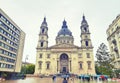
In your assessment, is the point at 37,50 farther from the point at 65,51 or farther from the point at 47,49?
the point at 65,51

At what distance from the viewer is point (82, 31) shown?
206 feet

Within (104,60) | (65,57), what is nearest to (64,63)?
(65,57)

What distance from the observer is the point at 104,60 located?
122 ft

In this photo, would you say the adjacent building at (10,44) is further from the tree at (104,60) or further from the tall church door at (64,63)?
the tree at (104,60)

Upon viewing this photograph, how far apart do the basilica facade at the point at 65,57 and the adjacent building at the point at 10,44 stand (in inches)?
476

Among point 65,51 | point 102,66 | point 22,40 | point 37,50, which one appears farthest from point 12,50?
point 102,66

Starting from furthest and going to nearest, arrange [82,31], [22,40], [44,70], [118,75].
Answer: [82,31]
[44,70]
[22,40]
[118,75]

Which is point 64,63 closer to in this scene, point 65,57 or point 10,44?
point 65,57

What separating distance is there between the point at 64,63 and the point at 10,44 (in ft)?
95.1

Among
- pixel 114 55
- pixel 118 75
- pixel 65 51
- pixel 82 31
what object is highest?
pixel 82 31

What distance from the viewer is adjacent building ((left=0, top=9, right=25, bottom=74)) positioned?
35.7m

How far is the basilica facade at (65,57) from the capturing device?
5719 cm

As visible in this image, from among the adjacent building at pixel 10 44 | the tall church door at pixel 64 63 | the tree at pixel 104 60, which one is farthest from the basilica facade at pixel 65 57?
the tree at pixel 104 60

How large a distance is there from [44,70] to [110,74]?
3107 cm
